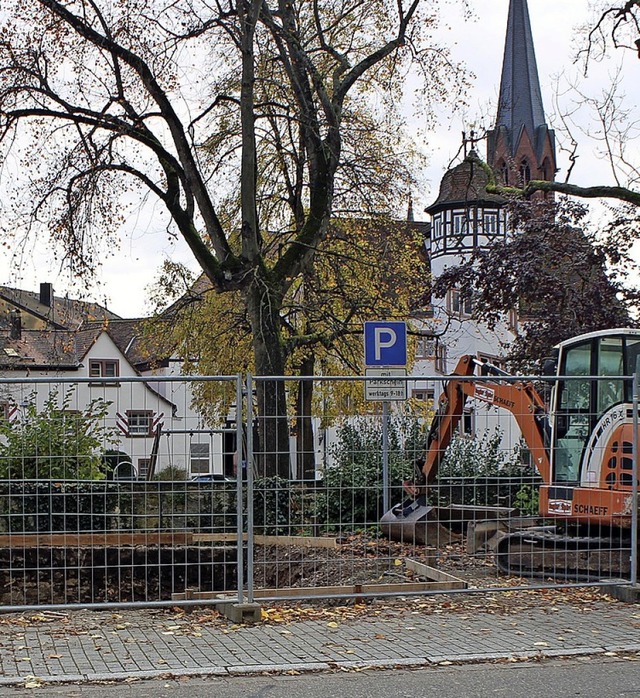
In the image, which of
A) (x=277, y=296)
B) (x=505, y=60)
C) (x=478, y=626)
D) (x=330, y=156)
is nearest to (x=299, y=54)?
(x=330, y=156)

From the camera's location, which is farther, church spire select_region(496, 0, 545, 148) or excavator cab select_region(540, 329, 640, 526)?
church spire select_region(496, 0, 545, 148)

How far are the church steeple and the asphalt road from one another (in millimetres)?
58363

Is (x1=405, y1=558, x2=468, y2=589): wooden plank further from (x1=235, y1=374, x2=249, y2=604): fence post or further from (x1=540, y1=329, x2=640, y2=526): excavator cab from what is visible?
(x1=235, y1=374, x2=249, y2=604): fence post

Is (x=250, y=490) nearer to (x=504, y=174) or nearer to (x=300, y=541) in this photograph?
(x=300, y=541)

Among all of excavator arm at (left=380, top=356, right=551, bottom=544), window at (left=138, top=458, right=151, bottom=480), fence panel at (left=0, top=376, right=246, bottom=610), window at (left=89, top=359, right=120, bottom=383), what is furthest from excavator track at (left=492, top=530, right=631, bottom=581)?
window at (left=89, top=359, right=120, bottom=383)

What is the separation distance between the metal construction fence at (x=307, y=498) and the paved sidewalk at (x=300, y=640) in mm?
268

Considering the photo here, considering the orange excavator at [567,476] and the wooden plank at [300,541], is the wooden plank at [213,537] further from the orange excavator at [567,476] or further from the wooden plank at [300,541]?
the orange excavator at [567,476]

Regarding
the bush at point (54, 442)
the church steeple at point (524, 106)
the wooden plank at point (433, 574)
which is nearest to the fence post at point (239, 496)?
the bush at point (54, 442)

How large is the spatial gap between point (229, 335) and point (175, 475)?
65.3 feet

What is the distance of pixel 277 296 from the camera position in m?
20.6

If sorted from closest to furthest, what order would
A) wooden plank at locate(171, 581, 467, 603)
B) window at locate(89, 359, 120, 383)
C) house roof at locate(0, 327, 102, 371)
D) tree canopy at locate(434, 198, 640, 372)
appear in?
wooden plank at locate(171, 581, 467, 603) → tree canopy at locate(434, 198, 640, 372) → house roof at locate(0, 327, 102, 371) → window at locate(89, 359, 120, 383)

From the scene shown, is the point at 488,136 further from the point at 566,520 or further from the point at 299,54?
the point at 566,520

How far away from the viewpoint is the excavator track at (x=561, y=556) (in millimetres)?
11438

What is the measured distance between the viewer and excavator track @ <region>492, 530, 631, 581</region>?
37.5 feet
